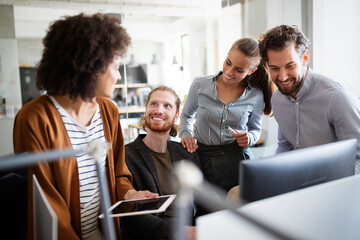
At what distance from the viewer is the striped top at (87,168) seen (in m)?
1.12

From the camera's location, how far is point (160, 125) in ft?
5.66

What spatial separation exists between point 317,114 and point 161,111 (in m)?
0.80

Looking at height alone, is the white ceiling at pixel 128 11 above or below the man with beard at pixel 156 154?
above

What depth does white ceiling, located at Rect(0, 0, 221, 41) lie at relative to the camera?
362 cm

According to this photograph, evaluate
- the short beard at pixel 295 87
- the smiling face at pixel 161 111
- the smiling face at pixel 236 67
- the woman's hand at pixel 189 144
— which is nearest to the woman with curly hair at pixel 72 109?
the smiling face at pixel 161 111

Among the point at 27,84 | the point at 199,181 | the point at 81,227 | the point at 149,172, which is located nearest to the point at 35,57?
the point at 27,84

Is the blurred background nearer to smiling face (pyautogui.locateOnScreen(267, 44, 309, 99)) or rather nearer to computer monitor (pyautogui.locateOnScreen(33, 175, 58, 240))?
smiling face (pyautogui.locateOnScreen(267, 44, 309, 99))

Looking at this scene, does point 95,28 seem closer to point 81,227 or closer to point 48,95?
point 48,95

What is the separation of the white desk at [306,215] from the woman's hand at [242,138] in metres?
0.90

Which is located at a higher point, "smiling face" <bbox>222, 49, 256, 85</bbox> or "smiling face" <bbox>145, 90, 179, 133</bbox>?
"smiling face" <bbox>222, 49, 256, 85</bbox>

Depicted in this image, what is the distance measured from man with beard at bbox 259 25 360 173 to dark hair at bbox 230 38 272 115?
112 millimetres

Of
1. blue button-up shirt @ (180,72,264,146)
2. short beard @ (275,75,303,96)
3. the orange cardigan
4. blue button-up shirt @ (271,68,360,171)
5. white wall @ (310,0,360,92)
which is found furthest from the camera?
white wall @ (310,0,360,92)

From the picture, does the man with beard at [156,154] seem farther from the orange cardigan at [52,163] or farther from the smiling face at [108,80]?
the smiling face at [108,80]

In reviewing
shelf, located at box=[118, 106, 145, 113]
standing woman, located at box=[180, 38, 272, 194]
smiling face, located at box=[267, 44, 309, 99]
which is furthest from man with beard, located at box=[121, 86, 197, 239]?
shelf, located at box=[118, 106, 145, 113]
